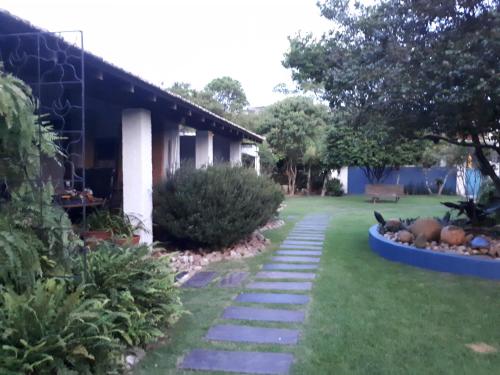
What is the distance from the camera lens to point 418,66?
6980 mm

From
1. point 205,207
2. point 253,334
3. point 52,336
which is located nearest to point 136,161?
point 205,207

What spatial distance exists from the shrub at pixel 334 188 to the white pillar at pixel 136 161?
18.1 metres

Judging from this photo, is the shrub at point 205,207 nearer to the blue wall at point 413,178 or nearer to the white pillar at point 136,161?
the white pillar at point 136,161

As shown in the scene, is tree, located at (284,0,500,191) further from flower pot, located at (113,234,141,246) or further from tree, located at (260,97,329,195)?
tree, located at (260,97,329,195)

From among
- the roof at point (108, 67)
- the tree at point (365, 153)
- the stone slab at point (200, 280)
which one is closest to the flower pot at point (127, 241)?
the stone slab at point (200, 280)

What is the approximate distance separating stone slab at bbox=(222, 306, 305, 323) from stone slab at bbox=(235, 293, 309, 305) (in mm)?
291

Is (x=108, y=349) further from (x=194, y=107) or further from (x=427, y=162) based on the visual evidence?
(x=427, y=162)

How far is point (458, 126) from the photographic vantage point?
795cm

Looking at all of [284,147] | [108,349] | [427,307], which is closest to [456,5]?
[427,307]

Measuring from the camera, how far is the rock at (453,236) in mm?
7738

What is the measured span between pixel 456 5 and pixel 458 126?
2053 millimetres

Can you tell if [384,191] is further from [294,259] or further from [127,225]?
[127,225]

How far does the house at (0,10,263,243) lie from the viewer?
470cm

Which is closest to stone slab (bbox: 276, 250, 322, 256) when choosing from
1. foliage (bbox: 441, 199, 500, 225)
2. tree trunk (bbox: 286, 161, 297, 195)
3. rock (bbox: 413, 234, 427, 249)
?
rock (bbox: 413, 234, 427, 249)
